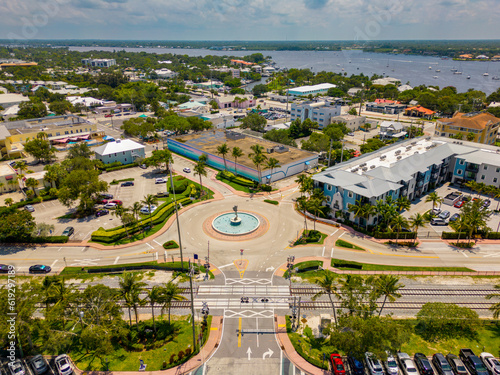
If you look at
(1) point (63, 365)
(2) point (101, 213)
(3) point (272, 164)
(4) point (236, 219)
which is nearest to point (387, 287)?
(4) point (236, 219)

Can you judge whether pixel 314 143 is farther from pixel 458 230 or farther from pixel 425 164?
pixel 458 230

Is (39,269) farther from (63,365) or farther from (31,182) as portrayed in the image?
(31,182)

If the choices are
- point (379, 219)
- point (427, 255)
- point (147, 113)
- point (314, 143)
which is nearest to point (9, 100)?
point (147, 113)

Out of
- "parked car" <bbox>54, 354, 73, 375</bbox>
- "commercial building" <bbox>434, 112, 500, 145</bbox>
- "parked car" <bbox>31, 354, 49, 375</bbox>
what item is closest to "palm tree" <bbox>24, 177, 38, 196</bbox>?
"parked car" <bbox>31, 354, 49, 375</bbox>

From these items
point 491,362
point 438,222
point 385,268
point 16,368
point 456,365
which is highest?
point 438,222

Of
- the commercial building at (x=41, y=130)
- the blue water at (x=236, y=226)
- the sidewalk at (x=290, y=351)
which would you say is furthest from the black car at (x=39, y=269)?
the commercial building at (x=41, y=130)

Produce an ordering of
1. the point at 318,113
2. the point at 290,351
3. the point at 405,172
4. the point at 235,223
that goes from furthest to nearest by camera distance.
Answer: the point at 318,113 → the point at 405,172 → the point at 235,223 → the point at 290,351

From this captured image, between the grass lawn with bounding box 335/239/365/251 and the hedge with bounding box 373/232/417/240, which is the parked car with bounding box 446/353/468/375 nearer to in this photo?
the grass lawn with bounding box 335/239/365/251
